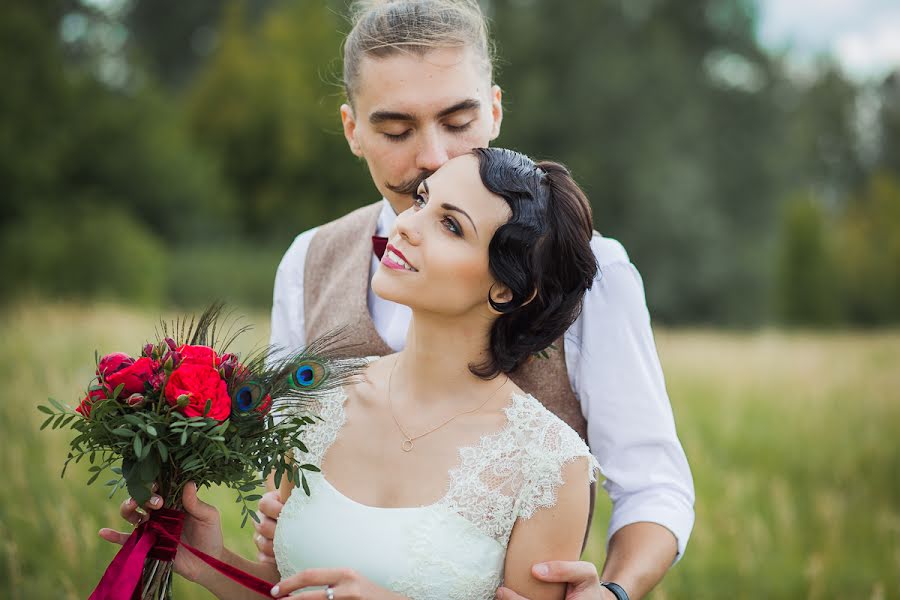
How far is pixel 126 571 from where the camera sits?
2576 mm

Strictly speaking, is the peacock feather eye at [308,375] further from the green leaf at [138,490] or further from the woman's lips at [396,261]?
the green leaf at [138,490]

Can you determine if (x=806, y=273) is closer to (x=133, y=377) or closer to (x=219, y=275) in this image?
(x=219, y=275)

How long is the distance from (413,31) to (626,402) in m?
1.43

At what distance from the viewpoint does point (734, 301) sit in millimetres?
32281

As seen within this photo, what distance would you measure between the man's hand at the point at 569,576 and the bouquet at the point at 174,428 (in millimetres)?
668

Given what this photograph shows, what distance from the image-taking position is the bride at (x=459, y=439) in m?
2.70

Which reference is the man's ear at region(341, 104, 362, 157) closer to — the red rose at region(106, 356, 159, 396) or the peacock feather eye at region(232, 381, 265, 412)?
the peacock feather eye at region(232, 381, 265, 412)

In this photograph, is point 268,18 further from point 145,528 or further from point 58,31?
point 145,528

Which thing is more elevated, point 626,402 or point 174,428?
point 174,428

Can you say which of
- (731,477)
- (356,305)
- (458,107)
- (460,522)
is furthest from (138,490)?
(731,477)

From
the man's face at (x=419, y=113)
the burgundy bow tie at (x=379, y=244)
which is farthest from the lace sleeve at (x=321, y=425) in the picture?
the man's face at (x=419, y=113)

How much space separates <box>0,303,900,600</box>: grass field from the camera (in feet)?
17.2

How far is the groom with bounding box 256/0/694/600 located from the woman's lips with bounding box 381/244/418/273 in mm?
508

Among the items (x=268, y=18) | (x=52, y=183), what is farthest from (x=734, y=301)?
Result: (x=52, y=183)
